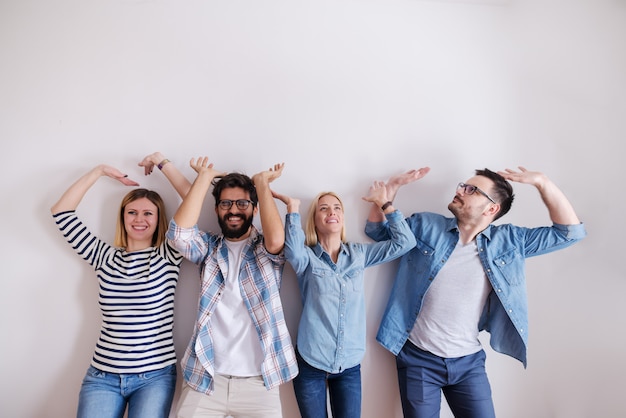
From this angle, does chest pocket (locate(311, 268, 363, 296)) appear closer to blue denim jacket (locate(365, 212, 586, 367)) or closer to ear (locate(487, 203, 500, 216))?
blue denim jacket (locate(365, 212, 586, 367))

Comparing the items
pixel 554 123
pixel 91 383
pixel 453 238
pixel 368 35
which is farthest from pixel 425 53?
pixel 91 383

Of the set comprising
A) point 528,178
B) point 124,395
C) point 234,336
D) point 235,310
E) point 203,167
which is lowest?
point 124,395

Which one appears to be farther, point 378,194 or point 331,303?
point 378,194

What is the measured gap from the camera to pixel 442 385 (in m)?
1.80

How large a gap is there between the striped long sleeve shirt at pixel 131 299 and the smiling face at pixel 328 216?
77 centimetres

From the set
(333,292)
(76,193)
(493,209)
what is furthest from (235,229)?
(493,209)

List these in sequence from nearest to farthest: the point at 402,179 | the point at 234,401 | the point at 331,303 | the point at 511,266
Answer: the point at 234,401
the point at 331,303
the point at 511,266
the point at 402,179

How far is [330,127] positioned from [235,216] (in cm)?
79

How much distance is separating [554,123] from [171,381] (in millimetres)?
2661

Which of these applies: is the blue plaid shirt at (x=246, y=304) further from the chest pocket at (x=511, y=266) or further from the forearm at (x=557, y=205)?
the forearm at (x=557, y=205)

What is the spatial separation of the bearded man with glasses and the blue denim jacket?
2.09 ft

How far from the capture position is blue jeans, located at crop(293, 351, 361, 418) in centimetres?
171

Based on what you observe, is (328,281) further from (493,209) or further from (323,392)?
(493,209)

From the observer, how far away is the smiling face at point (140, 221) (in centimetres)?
177
